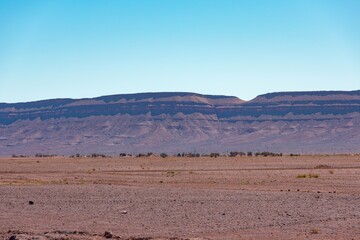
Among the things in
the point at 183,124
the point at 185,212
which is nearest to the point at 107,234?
the point at 185,212

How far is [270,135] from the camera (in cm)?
16788

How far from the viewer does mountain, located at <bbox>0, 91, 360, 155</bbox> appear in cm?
16150

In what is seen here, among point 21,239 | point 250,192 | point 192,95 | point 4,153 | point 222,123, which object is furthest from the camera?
point 192,95

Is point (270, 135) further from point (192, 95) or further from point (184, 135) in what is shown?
point (192, 95)

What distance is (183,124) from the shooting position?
18150 centimetres

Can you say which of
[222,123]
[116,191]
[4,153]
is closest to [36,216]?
[116,191]

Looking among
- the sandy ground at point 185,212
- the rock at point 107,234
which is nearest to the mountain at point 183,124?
the sandy ground at point 185,212

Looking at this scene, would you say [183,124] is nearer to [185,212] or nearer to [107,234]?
[185,212]

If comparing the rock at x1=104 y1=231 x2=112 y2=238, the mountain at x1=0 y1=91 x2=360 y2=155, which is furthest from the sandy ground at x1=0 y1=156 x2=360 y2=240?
the mountain at x1=0 y1=91 x2=360 y2=155

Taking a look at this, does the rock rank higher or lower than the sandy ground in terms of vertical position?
higher

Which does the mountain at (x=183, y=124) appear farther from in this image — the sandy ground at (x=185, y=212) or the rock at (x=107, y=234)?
the rock at (x=107, y=234)

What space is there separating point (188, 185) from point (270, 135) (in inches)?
4996

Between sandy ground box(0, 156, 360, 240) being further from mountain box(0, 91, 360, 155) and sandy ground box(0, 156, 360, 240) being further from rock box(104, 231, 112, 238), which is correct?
mountain box(0, 91, 360, 155)

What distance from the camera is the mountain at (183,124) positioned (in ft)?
530
